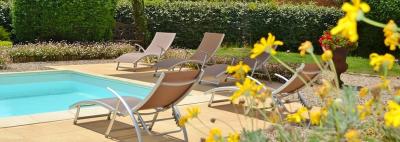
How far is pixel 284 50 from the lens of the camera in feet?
64.0

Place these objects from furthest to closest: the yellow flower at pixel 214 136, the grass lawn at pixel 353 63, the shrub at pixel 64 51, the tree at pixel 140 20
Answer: the tree at pixel 140 20, the shrub at pixel 64 51, the grass lawn at pixel 353 63, the yellow flower at pixel 214 136

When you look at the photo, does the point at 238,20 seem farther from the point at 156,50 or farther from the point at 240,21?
the point at 156,50

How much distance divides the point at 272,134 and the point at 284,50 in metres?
A: 14.2

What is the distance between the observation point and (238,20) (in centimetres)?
1948

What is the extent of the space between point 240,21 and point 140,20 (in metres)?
3.92

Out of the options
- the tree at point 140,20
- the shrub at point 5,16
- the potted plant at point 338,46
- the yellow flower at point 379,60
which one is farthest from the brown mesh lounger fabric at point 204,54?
the yellow flower at point 379,60

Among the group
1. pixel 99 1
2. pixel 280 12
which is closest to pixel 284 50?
pixel 280 12

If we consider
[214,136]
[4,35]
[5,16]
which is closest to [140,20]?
[4,35]

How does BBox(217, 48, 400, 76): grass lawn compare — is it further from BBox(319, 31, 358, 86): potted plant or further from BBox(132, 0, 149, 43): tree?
BBox(319, 31, 358, 86): potted plant

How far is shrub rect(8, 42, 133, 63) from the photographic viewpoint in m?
14.0

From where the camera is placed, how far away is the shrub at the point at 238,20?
761 inches

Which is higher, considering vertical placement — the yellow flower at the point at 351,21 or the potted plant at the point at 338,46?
the yellow flower at the point at 351,21

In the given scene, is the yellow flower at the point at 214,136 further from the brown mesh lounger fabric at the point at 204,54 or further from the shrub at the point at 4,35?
the shrub at the point at 4,35

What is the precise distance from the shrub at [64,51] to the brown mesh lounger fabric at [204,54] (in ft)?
14.4
